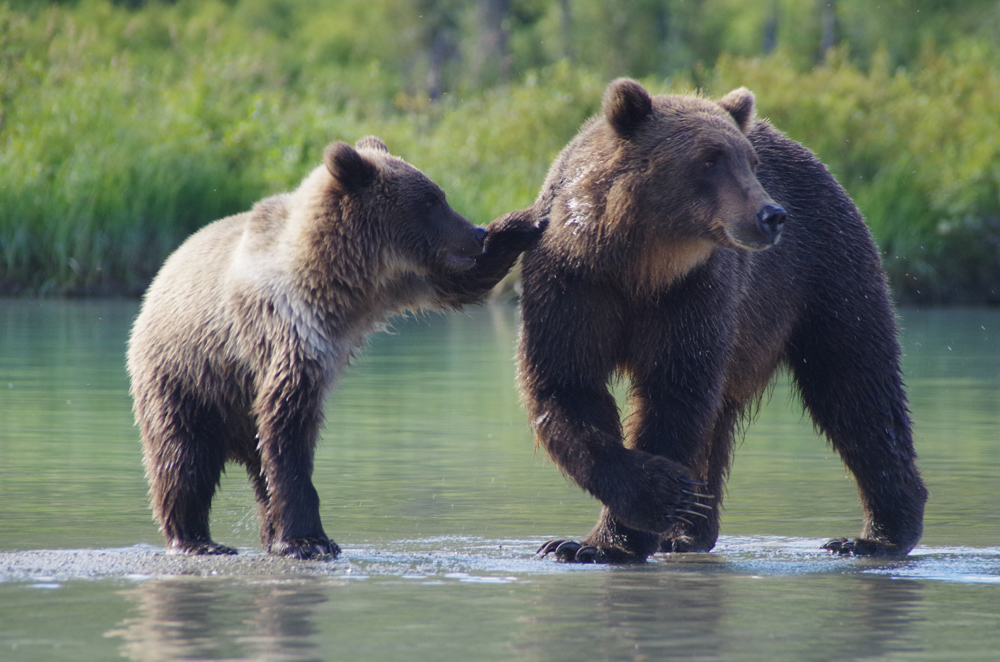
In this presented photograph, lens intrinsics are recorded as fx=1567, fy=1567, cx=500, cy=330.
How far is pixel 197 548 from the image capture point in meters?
6.14

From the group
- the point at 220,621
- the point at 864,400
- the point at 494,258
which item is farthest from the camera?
the point at 864,400

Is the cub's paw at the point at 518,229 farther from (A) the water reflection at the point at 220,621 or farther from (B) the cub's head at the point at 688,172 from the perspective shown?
(A) the water reflection at the point at 220,621

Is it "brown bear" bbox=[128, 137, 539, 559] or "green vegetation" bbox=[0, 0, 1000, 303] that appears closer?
"brown bear" bbox=[128, 137, 539, 559]

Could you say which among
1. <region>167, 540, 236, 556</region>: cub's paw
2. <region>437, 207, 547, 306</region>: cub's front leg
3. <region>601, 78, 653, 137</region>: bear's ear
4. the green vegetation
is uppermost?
the green vegetation

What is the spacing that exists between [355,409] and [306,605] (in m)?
6.07

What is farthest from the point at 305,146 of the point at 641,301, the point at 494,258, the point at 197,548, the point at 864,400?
the point at 641,301

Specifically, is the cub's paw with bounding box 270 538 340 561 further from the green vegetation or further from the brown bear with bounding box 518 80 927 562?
the green vegetation

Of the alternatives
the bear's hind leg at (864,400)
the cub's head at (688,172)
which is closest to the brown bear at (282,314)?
the cub's head at (688,172)

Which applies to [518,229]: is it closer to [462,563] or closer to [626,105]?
[626,105]

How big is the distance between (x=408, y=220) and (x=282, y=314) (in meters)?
0.70

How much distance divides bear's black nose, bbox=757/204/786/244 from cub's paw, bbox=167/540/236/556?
2431 mm

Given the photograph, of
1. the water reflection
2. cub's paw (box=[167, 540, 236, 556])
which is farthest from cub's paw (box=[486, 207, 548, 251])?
the water reflection

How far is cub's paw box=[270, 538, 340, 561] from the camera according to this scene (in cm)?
580

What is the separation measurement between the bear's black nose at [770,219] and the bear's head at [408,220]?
1.29m
